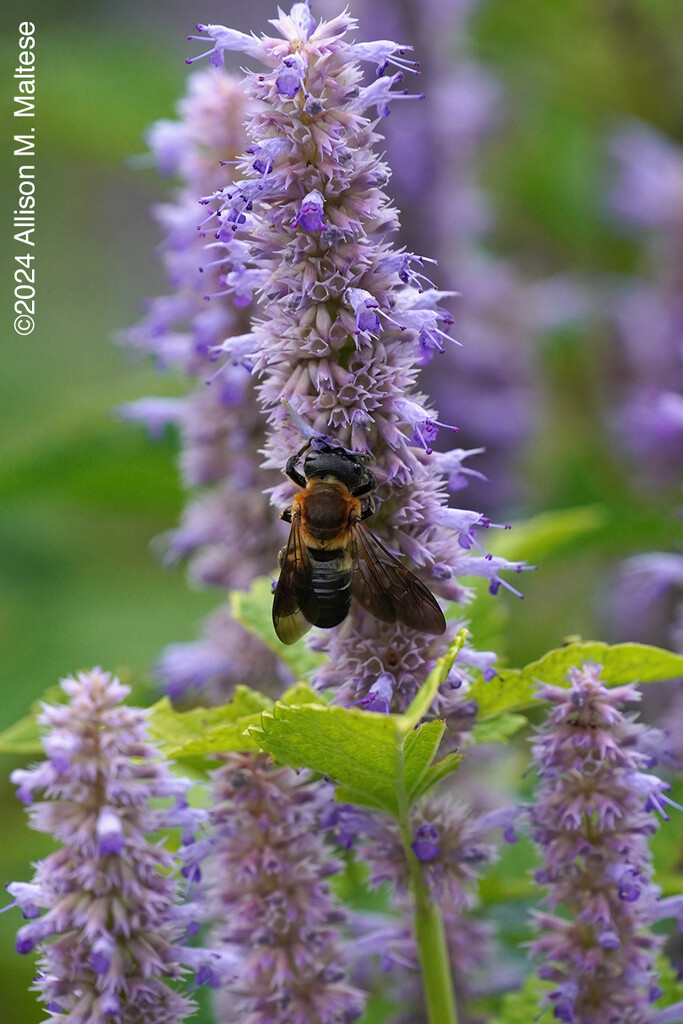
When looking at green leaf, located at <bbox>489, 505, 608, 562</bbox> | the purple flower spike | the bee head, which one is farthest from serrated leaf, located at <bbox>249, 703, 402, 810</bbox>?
green leaf, located at <bbox>489, 505, 608, 562</bbox>

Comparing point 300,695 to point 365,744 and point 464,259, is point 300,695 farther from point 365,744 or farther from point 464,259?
point 464,259

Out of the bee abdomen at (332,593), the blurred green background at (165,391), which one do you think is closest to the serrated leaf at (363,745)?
the bee abdomen at (332,593)

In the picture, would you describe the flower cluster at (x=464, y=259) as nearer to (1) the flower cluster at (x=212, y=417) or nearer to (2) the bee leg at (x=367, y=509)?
(1) the flower cluster at (x=212, y=417)

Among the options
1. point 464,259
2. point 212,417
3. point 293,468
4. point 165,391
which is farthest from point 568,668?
point 464,259

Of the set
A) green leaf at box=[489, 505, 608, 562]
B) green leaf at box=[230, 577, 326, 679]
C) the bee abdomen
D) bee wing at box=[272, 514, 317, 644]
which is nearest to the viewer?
the bee abdomen

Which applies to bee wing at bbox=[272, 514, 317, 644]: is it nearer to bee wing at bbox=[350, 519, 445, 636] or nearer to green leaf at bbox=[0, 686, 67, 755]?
bee wing at bbox=[350, 519, 445, 636]

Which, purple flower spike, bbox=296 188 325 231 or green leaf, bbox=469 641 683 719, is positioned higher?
purple flower spike, bbox=296 188 325 231

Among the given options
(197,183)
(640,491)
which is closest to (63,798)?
(197,183)

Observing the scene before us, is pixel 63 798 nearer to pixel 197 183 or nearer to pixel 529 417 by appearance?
pixel 197 183
